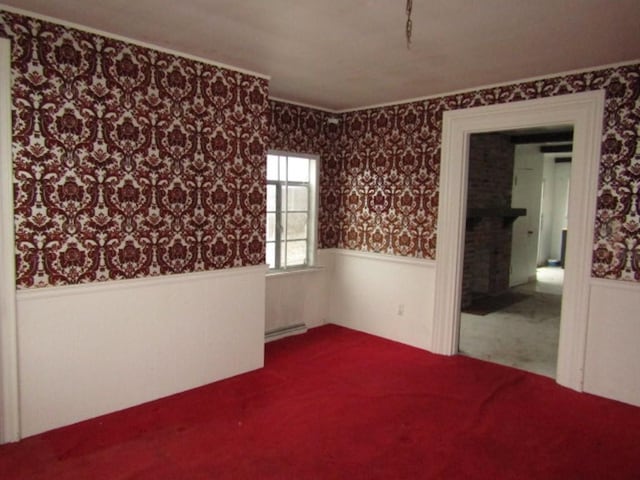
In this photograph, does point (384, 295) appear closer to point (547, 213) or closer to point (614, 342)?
point (614, 342)

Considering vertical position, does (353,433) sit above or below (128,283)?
below

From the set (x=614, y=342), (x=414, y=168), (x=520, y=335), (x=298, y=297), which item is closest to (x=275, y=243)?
(x=298, y=297)

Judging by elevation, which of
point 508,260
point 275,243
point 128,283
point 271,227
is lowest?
point 508,260

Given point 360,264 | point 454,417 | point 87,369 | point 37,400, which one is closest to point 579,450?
point 454,417

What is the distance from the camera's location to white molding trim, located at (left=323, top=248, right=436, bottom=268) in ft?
15.0

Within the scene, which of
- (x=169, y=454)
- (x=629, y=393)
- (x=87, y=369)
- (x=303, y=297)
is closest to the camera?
(x=169, y=454)

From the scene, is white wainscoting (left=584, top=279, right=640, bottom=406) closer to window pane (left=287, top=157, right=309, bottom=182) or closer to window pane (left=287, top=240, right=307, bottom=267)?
window pane (left=287, top=240, right=307, bottom=267)

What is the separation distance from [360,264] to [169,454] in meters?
3.03

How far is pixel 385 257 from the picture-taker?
4.91 metres

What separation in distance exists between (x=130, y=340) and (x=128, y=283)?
40cm

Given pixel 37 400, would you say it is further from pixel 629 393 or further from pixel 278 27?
pixel 629 393

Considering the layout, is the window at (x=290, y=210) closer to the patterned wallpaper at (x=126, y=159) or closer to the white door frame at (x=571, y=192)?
the patterned wallpaper at (x=126, y=159)

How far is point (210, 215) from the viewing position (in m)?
3.56

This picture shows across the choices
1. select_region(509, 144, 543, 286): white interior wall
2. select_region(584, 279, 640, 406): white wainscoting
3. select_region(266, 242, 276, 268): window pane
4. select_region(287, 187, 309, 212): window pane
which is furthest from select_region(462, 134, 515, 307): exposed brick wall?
select_region(266, 242, 276, 268): window pane
